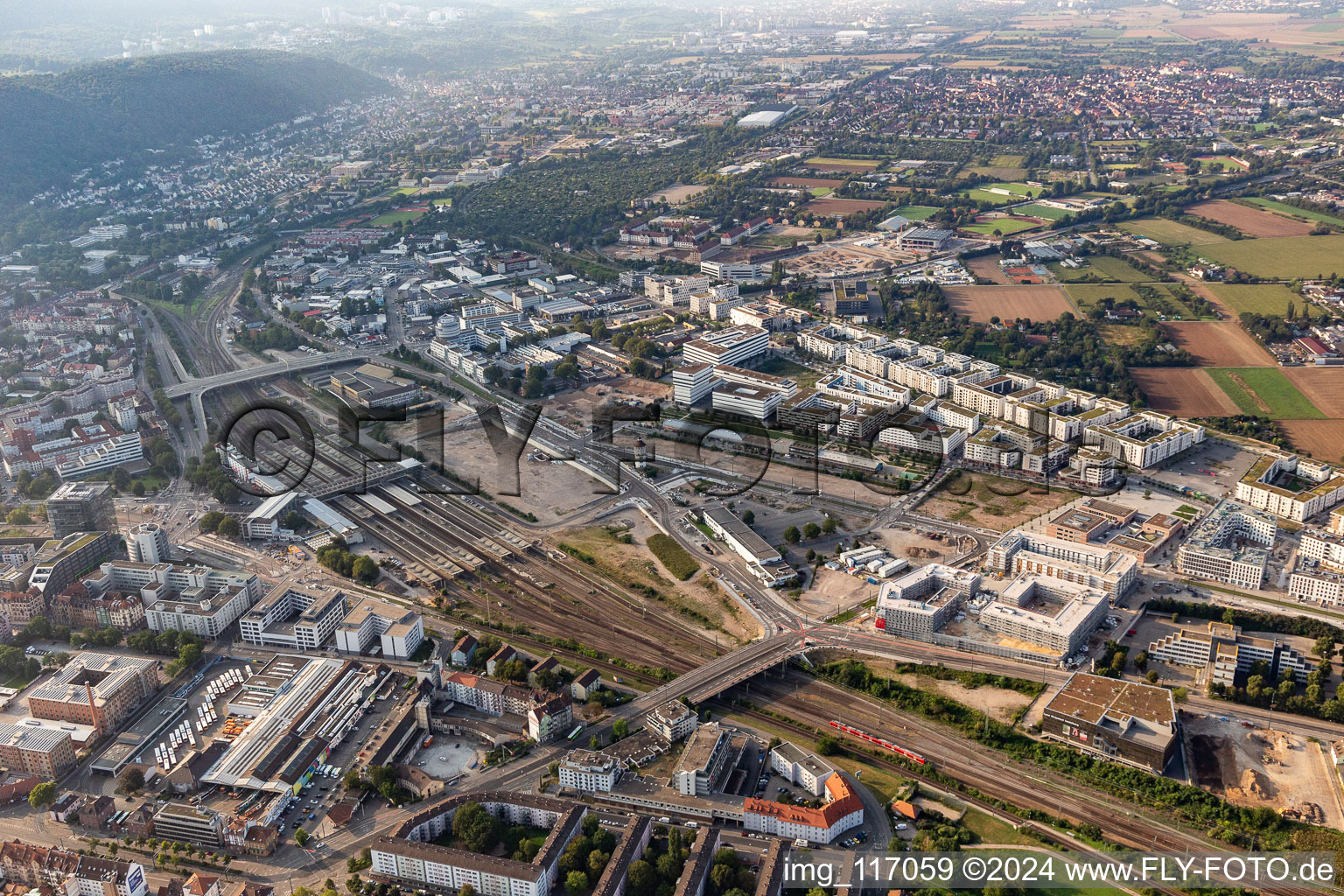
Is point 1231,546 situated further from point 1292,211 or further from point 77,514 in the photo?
point 1292,211

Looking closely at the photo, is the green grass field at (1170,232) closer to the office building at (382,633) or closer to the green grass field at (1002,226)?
the green grass field at (1002,226)

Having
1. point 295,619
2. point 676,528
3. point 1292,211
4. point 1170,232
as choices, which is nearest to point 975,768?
point 676,528

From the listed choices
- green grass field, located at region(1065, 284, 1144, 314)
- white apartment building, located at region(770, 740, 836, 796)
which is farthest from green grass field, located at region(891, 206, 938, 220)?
white apartment building, located at region(770, 740, 836, 796)

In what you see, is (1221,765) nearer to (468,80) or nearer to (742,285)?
(742,285)

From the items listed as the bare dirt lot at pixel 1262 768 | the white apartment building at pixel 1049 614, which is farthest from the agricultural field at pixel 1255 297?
the bare dirt lot at pixel 1262 768

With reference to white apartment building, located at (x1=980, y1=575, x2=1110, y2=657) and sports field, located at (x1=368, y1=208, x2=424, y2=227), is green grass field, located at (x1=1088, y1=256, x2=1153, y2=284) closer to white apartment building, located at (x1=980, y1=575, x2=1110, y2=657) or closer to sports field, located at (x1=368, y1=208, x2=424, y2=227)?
white apartment building, located at (x1=980, y1=575, x2=1110, y2=657)

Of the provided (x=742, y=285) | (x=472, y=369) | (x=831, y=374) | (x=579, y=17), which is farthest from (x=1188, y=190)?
(x=579, y=17)
